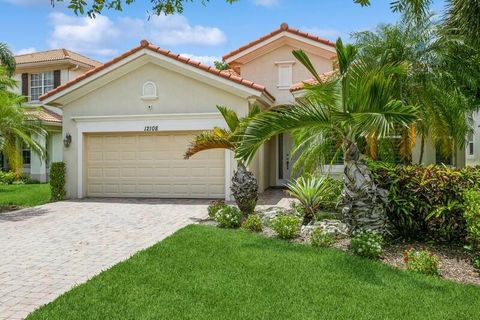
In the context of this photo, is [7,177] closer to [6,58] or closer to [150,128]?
[6,58]

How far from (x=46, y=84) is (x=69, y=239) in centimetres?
1933

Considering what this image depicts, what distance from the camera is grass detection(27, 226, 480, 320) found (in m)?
4.74

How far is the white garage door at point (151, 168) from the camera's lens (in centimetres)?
1476

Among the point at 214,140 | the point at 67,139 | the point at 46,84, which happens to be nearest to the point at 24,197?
the point at 67,139

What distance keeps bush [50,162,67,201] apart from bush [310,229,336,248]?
10.6 meters

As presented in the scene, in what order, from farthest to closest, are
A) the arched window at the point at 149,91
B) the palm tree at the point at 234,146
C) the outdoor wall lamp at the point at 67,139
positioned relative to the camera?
the outdoor wall lamp at the point at 67,139 → the arched window at the point at 149,91 → the palm tree at the point at 234,146

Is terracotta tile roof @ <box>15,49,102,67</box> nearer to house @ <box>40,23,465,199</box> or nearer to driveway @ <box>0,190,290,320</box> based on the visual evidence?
Answer: house @ <box>40,23,465,199</box>

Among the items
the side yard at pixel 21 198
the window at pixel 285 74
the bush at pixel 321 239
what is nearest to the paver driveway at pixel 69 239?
the side yard at pixel 21 198

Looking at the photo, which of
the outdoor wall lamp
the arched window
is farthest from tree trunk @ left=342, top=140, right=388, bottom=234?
the outdoor wall lamp

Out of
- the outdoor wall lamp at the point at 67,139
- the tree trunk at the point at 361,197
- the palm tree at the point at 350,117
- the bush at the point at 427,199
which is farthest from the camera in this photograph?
the outdoor wall lamp at the point at 67,139

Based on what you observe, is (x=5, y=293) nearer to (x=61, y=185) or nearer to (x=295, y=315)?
(x=295, y=315)

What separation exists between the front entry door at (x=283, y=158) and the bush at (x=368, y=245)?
37.8ft

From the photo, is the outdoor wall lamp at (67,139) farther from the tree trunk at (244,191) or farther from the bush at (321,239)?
the bush at (321,239)

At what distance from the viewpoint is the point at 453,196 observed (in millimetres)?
7355
